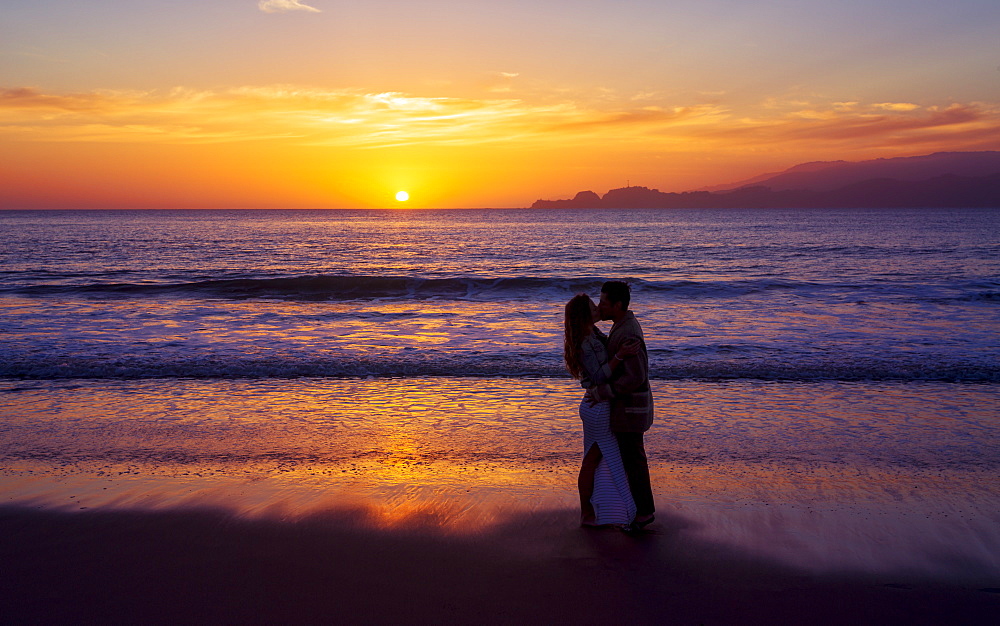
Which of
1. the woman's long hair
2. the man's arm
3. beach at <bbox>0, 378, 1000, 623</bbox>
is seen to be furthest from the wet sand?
the woman's long hair

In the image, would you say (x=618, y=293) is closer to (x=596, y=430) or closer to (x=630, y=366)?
(x=630, y=366)

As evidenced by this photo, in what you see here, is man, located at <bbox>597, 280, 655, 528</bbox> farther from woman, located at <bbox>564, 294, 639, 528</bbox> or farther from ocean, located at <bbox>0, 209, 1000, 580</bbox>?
→ ocean, located at <bbox>0, 209, 1000, 580</bbox>

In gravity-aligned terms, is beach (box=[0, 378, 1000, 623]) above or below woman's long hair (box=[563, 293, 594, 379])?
below

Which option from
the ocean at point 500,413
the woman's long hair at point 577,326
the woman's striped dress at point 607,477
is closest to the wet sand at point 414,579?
the woman's striped dress at point 607,477

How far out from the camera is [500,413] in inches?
331

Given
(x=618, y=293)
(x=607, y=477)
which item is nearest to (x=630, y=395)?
(x=607, y=477)

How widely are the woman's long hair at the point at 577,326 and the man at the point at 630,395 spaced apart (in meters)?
0.16

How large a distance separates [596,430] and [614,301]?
0.98 metres

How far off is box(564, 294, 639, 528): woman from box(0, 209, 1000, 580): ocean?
0.51 m

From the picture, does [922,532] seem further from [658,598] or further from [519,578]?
[519,578]

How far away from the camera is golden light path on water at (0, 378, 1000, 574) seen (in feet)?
16.8

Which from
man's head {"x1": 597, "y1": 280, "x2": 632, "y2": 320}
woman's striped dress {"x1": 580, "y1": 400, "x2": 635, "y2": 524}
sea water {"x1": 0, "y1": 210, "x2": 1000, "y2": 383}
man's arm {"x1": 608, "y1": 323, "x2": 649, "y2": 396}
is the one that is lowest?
sea water {"x1": 0, "y1": 210, "x2": 1000, "y2": 383}

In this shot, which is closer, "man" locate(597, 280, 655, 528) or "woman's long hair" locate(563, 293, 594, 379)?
"woman's long hair" locate(563, 293, 594, 379)

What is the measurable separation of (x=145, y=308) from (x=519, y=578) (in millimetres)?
18666
